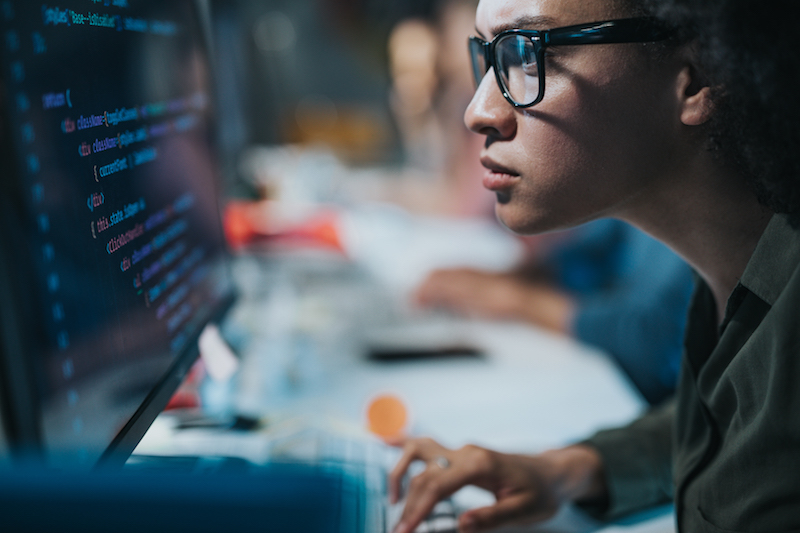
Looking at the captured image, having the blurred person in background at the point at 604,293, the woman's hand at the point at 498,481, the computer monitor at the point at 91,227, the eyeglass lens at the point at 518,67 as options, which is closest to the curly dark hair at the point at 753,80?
the eyeglass lens at the point at 518,67

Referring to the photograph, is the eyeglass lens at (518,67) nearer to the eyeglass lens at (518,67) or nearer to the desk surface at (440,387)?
Result: the eyeglass lens at (518,67)

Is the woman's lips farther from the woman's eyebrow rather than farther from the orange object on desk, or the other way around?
the orange object on desk

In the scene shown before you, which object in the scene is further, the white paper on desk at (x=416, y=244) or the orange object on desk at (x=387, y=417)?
the white paper on desk at (x=416, y=244)

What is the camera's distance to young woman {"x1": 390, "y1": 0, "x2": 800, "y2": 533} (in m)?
0.46

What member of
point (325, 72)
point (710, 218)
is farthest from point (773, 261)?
point (325, 72)

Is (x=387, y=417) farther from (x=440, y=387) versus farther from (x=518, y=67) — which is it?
(x=518, y=67)

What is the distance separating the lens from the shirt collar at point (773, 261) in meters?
0.48

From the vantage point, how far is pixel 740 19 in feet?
1.45

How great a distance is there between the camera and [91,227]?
458mm

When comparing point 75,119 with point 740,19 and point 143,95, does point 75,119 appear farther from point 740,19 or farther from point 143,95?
point 740,19

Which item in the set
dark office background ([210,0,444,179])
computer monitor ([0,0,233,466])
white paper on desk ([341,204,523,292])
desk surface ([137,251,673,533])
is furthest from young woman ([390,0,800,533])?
dark office background ([210,0,444,179])

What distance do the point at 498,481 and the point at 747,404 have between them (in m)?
0.27

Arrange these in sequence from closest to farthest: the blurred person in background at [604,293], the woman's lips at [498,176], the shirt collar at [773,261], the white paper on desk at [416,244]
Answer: the shirt collar at [773,261] → the woman's lips at [498,176] → the blurred person in background at [604,293] → the white paper on desk at [416,244]

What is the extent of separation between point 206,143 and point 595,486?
0.70m
